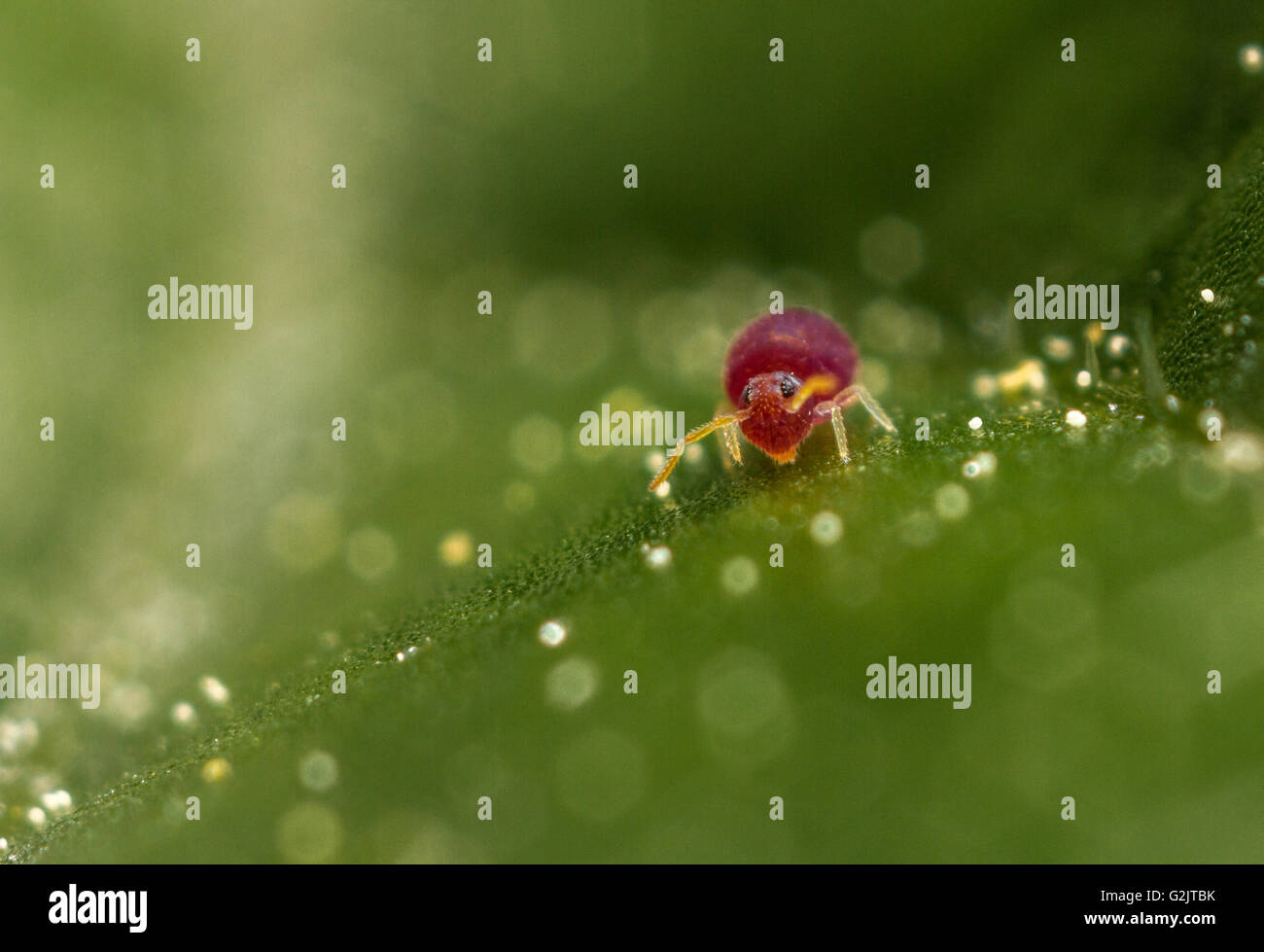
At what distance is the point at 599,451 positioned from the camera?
234cm

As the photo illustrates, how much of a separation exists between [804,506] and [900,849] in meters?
0.55

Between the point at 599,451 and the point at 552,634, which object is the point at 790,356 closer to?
the point at 599,451

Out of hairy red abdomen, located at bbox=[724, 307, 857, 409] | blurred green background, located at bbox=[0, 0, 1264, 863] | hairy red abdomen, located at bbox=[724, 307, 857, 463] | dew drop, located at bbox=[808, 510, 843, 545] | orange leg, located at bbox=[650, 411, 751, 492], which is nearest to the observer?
blurred green background, located at bbox=[0, 0, 1264, 863]

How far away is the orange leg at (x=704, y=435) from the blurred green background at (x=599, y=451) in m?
0.05

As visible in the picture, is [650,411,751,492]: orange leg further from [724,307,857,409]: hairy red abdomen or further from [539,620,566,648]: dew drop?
[539,620,566,648]: dew drop

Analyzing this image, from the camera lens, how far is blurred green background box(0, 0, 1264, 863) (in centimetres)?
127

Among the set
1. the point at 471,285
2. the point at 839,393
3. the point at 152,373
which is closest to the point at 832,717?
the point at 839,393

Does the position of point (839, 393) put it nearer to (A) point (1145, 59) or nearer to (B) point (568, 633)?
(A) point (1145, 59)

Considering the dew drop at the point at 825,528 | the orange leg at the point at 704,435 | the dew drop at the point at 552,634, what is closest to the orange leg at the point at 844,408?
the orange leg at the point at 704,435

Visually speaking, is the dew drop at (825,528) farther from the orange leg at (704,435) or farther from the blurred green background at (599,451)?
the orange leg at (704,435)

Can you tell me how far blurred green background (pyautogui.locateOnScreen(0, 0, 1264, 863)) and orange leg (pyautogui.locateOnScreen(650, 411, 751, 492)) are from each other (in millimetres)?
54

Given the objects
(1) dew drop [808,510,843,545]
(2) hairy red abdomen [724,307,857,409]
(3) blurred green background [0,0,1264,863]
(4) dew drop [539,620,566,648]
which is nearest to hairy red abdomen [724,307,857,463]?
(2) hairy red abdomen [724,307,857,409]

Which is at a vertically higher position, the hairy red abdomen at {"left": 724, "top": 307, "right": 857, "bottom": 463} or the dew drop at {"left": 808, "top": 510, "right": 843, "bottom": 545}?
the hairy red abdomen at {"left": 724, "top": 307, "right": 857, "bottom": 463}

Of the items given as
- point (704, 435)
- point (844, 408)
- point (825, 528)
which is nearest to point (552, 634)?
point (825, 528)
